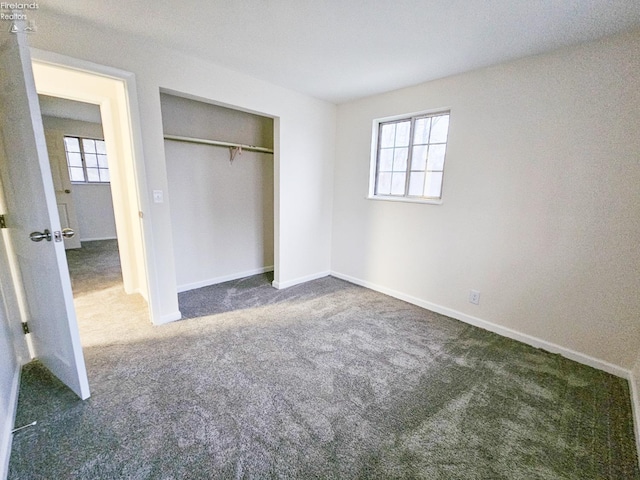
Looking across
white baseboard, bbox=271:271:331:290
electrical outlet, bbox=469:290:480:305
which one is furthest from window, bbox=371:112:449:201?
white baseboard, bbox=271:271:331:290

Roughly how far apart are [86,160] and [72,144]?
350 millimetres

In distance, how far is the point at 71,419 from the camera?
1.46 m

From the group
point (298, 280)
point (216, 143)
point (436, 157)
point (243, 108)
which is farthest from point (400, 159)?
point (216, 143)

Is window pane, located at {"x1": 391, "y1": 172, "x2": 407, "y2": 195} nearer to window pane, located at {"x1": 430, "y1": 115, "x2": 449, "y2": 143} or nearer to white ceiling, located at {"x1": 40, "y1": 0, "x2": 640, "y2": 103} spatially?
window pane, located at {"x1": 430, "y1": 115, "x2": 449, "y2": 143}

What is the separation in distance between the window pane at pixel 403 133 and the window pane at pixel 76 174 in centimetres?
639

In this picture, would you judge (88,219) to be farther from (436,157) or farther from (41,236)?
(436,157)

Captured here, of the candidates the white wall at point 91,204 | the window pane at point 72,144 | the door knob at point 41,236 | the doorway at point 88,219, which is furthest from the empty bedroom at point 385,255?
the window pane at point 72,144

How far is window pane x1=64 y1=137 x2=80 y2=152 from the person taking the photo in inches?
210

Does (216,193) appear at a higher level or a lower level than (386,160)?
lower

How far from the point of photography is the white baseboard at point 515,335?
1965 millimetres

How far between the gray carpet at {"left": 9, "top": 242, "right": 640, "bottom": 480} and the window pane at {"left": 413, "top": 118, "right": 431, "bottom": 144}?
1.94 meters

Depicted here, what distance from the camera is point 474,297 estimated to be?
102 inches

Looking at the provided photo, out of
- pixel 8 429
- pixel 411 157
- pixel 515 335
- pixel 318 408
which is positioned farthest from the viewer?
pixel 411 157

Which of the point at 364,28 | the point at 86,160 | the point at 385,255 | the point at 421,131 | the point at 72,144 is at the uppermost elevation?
the point at 364,28
